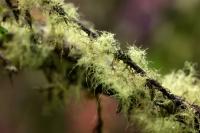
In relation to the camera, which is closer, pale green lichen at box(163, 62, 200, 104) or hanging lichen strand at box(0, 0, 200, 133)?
hanging lichen strand at box(0, 0, 200, 133)

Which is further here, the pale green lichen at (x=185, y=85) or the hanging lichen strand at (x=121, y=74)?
the pale green lichen at (x=185, y=85)

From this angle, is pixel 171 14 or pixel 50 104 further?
pixel 171 14

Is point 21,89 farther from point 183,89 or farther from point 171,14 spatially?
point 183,89

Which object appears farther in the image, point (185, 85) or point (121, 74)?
point (185, 85)

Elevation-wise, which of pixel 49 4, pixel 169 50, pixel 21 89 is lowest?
A: pixel 49 4

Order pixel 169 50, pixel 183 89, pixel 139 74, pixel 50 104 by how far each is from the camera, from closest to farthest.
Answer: pixel 139 74 < pixel 183 89 < pixel 50 104 < pixel 169 50

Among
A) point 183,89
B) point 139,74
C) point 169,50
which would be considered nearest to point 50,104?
point 183,89

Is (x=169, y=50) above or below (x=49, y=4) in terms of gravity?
above

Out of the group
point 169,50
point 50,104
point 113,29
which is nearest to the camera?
point 50,104

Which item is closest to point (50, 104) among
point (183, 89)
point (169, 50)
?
point (183, 89)
